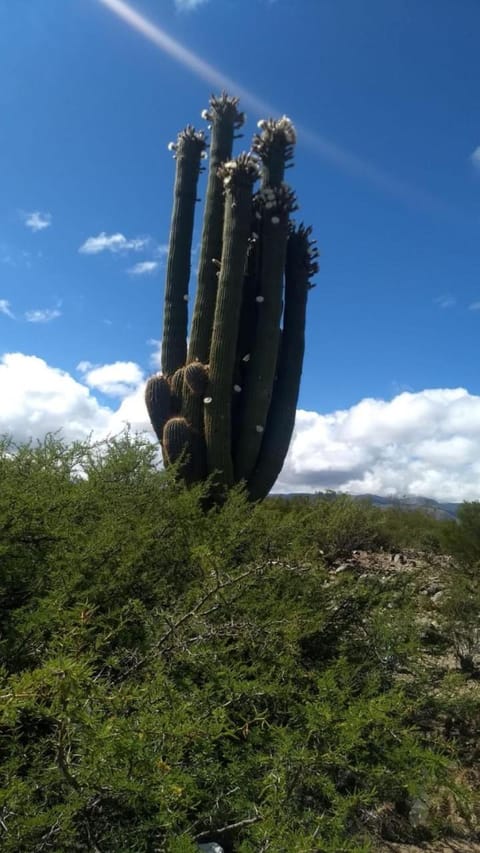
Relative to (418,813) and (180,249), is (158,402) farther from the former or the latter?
(418,813)

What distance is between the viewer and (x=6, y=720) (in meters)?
1.46

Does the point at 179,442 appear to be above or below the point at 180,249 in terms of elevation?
below

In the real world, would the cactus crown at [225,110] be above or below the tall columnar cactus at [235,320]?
above

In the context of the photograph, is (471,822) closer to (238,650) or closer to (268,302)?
(238,650)

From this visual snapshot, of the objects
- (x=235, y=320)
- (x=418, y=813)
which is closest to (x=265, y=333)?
(x=235, y=320)

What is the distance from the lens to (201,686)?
7.95ft

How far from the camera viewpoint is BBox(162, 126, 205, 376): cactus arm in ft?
37.7

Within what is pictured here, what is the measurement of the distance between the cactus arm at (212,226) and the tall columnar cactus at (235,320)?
21mm

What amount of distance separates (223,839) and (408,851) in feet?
2.98

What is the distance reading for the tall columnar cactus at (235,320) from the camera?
10312 mm

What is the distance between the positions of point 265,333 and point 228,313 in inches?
30.3

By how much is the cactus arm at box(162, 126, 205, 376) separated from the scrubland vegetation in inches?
283

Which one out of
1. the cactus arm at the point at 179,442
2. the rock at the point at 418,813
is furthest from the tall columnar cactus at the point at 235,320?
the rock at the point at 418,813

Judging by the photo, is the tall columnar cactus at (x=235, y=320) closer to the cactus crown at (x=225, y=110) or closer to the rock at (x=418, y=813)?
the cactus crown at (x=225, y=110)
